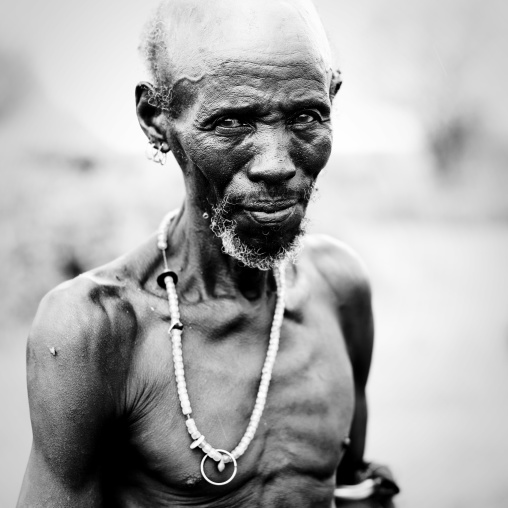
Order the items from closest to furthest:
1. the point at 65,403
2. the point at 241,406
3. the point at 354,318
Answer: the point at 65,403
the point at 241,406
the point at 354,318

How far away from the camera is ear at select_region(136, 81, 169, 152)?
198cm

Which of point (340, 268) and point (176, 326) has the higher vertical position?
point (340, 268)

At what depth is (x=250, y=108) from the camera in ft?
5.62

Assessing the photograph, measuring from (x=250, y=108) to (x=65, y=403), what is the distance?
34.7 inches

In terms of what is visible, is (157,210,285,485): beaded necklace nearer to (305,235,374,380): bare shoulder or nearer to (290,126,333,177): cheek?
(305,235,374,380): bare shoulder

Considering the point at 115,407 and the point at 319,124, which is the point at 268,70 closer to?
the point at 319,124

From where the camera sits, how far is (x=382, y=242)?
23.6 feet

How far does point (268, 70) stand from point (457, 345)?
5.35 m

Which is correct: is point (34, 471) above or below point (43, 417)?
below

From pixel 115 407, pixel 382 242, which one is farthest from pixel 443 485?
pixel 115 407

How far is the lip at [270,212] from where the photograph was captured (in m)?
1.78

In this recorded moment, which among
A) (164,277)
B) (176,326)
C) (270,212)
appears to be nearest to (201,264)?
(164,277)

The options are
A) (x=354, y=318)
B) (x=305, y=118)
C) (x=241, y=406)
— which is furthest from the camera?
(x=354, y=318)

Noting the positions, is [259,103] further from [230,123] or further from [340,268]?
[340,268]
